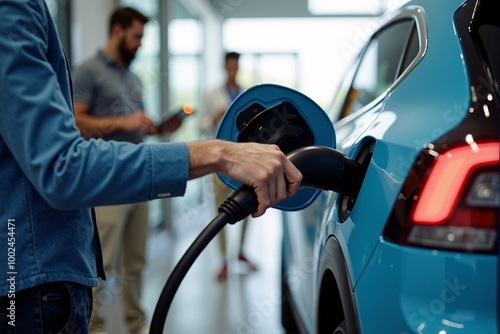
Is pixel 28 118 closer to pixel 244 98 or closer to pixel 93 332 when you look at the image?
pixel 244 98

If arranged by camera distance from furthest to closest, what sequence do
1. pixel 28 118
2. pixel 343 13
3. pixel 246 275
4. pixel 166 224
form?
pixel 343 13, pixel 166 224, pixel 246 275, pixel 28 118

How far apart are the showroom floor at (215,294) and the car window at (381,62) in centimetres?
150

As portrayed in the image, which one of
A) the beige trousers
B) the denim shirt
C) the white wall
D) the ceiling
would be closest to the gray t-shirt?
the beige trousers

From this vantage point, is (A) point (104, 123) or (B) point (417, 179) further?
(A) point (104, 123)

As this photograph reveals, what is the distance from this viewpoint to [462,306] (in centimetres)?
106

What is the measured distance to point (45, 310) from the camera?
3.74 ft

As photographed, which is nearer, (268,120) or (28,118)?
(28,118)

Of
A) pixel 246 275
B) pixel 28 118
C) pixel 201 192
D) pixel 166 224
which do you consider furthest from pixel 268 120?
pixel 201 192

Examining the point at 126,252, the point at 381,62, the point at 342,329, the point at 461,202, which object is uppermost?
the point at 381,62

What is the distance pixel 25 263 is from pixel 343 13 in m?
13.5

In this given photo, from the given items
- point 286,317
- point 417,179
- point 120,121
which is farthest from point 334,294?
point 120,121

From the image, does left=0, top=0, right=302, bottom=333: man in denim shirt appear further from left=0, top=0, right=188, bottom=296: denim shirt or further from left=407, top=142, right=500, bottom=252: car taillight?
left=407, top=142, right=500, bottom=252: car taillight

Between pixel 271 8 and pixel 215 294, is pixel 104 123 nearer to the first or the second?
pixel 215 294

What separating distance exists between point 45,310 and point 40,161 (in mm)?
317
